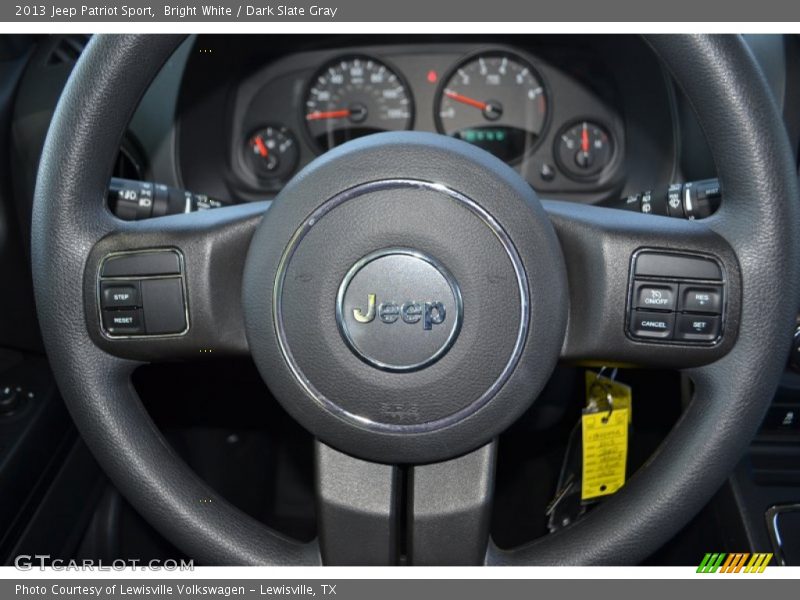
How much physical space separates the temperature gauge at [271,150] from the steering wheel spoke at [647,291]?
900 millimetres

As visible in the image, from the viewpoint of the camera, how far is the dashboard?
1793 millimetres

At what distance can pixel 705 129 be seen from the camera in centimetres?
100

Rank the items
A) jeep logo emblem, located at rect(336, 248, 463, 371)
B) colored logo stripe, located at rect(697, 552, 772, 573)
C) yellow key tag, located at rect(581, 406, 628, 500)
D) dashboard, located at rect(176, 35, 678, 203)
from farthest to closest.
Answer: dashboard, located at rect(176, 35, 678, 203)
colored logo stripe, located at rect(697, 552, 772, 573)
yellow key tag, located at rect(581, 406, 628, 500)
jeep logo emblem, located at rect(336, 248, 463, 371)

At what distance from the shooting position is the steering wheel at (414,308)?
963mm

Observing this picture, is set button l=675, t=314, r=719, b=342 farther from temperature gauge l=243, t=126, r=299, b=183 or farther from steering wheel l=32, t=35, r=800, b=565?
temperature gauge l=243, t=126, r=299, b=183

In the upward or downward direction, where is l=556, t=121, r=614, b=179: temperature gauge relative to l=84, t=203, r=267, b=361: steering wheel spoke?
upward

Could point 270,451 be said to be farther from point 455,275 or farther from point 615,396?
point 455,275

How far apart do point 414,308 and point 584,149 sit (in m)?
0.95

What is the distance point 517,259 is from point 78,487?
1.02 meters

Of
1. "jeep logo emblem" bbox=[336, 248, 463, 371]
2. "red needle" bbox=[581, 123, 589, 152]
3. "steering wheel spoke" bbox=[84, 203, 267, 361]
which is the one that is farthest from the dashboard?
"jeep logo emblem" bbox=[336, 248, 463, 371]

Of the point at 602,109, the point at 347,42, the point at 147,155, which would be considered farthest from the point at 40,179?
the point at 602,109

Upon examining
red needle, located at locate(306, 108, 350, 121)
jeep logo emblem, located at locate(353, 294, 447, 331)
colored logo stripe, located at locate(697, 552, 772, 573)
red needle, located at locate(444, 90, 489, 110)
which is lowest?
colored logo stripe, located at locate(697, 552, 772, 573)

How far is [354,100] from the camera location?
1.84m

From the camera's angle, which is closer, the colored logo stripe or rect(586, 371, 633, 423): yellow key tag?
rect(586, 371, 633, 423): yellow key tag
